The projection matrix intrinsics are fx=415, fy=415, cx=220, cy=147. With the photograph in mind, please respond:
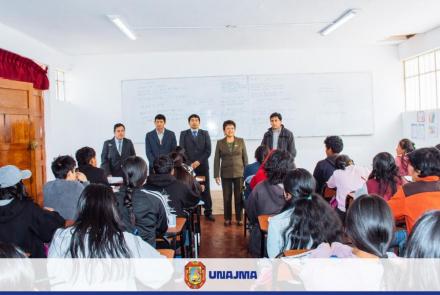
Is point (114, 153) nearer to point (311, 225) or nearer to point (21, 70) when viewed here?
point (21, 70)

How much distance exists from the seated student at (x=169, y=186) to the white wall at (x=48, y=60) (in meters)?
3.65

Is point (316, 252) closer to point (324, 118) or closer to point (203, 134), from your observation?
point (203, 134)

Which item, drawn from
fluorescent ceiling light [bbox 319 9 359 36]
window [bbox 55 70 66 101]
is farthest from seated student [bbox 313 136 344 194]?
window [bbox 55 70 66 101]

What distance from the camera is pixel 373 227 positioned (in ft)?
5.13

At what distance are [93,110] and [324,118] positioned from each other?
4.49 meters

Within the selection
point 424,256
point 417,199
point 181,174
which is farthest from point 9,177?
point 417,199

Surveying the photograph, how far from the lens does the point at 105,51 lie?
303 inches

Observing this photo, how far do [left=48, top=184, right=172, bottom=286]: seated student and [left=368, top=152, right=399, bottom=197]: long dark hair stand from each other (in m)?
2.07

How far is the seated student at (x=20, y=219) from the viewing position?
2.43 metres

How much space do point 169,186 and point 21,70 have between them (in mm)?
3800

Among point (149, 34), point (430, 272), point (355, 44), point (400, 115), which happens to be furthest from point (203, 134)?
point (430, 272)

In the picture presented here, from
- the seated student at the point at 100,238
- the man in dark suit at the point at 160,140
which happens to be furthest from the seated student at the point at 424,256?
the man in dark suit at the point at 160,140

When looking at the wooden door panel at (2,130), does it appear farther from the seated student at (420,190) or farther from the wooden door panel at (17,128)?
the seated student at (420,190)

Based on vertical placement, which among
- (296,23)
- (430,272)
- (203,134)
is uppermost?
(296,23)
